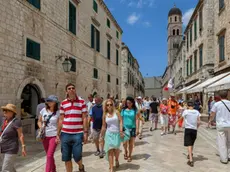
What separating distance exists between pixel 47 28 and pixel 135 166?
27.5 feet

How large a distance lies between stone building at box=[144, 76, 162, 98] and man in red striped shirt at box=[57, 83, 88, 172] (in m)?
93.9

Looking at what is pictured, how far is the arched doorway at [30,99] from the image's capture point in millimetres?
10258

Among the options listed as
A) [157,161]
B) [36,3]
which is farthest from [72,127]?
[36,3]

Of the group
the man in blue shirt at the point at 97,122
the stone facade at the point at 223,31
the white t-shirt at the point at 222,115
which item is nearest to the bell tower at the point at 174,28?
the stone facade at the point at 223,31

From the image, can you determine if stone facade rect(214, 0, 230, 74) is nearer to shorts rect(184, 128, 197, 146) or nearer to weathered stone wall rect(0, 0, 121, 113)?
weathered stone wall rect(0, 0, 121, 113)

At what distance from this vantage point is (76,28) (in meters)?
14.8

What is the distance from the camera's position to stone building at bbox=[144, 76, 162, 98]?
321 feet

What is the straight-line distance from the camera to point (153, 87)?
325 feet

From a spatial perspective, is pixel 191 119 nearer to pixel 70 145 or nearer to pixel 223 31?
pixel 70 145

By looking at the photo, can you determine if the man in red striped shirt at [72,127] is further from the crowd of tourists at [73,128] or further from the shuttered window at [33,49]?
the shuttered window at [33,49]

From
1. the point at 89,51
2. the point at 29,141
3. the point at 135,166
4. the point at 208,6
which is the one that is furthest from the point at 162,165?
the point at 208,6

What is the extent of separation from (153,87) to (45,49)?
296ft

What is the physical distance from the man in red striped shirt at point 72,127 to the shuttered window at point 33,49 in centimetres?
617

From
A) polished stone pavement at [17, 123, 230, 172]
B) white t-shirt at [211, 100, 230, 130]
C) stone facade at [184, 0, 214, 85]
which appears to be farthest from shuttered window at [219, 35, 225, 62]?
white t-shirt at [211, 100, 230, 130]
